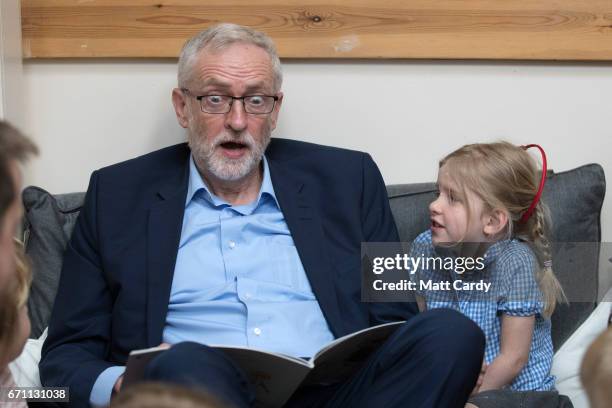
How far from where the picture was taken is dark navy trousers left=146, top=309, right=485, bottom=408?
5.99 ft

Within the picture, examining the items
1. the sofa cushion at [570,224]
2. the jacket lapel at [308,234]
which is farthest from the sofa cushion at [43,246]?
the sofa cushion at [570,224]

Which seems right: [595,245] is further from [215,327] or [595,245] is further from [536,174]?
[215,327]

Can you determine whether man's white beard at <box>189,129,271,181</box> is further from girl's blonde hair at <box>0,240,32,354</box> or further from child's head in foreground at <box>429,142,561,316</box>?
girl's blonde hair at <box>0,240,32,354</box>

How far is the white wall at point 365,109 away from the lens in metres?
2.74

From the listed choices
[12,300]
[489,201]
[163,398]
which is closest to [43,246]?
[12,300]

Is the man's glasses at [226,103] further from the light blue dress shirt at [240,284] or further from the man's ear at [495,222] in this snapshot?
the man's ear at [495,222]

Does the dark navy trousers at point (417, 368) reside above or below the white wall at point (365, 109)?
below

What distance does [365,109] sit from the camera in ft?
9.07

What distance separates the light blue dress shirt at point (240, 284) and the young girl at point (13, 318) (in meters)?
0.60

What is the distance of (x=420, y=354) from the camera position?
1904 millimetres

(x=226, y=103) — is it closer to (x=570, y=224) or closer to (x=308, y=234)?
(x=308, y=234)

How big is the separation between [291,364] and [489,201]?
0.83m

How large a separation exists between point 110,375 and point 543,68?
5.13ft

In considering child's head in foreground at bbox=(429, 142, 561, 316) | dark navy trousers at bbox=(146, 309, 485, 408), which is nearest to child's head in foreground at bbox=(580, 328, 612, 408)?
dark navy trousers at bbox=(146, 309, 485, 408)
